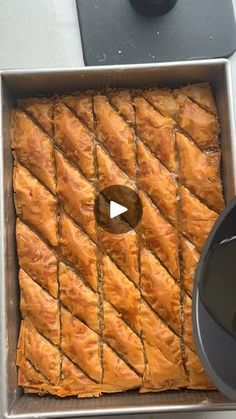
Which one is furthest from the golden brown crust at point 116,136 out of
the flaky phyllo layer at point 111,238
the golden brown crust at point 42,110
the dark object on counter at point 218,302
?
the dark object on counter at point 218,302

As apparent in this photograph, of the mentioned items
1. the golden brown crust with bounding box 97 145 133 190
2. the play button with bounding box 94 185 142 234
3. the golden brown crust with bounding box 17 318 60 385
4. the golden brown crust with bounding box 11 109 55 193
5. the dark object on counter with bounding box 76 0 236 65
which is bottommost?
the golden brown crust with bounding box 17 318 60 385

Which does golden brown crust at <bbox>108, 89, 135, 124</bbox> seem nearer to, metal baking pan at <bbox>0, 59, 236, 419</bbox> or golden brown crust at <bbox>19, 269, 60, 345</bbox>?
metal baking pan at <bbox>0, 59, 236, 419</bbox>

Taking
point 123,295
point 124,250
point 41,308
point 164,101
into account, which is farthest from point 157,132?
point 41,308

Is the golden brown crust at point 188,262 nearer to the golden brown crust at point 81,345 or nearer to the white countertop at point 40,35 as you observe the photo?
the golden brown crust at point 81,345

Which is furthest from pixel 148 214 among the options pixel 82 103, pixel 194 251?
pixel 82 103

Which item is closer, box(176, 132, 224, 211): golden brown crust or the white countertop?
box(176, 132, 224, 211): golden brown crust

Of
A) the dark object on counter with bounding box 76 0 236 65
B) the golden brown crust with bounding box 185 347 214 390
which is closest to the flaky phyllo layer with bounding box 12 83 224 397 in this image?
the golden brown crust with bounding box 185 347 214 390

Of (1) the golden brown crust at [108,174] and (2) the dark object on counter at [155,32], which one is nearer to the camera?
(1) the golden brown crust at [108,174]

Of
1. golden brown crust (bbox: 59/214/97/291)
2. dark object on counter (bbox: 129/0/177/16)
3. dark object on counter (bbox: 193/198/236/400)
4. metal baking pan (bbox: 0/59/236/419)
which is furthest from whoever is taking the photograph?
dark object on counter (bbox: 129/0/177/16)
